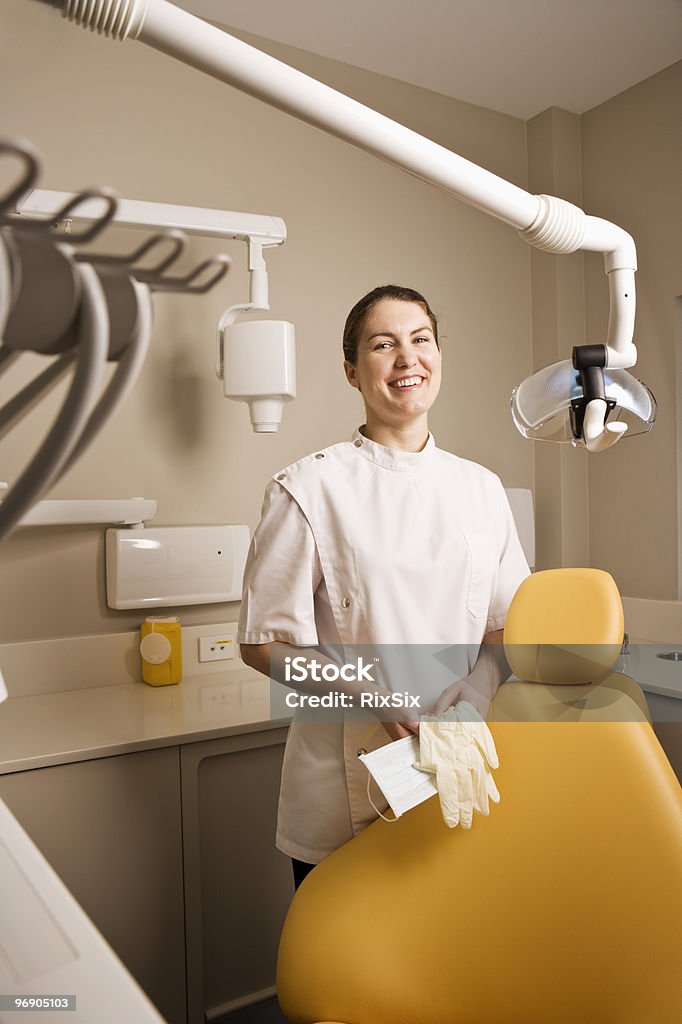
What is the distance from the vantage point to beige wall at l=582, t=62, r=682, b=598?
95.7 inches

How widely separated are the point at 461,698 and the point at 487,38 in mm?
1996

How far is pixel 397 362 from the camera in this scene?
134 centimetres

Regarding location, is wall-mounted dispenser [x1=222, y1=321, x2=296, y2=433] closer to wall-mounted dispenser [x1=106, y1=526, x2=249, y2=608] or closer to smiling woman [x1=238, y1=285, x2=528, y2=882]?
wall-mounted dispenser [x1=106, y1=526, x2=249, y2=608]

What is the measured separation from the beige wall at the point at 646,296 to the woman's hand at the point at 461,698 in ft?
4.81

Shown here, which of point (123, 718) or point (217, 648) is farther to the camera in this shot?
point (217, 648)

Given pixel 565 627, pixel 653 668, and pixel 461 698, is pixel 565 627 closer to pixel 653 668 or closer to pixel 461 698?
pixel 461 698

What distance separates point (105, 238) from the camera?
77.7 inches

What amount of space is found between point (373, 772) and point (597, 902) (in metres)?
0.31

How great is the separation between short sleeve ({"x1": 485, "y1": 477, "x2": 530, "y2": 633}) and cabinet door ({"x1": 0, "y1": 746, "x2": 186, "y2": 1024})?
69 centimetres

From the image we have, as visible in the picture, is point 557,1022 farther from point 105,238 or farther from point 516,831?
point 105,238

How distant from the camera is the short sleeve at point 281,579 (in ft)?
4.07

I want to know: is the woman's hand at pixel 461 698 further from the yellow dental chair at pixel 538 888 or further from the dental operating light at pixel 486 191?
the dental operating light at pixel 486 191

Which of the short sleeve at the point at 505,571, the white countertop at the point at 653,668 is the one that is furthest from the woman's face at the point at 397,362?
the white countertop at the point at 653,668

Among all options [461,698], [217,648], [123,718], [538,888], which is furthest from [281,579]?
[217,648]
